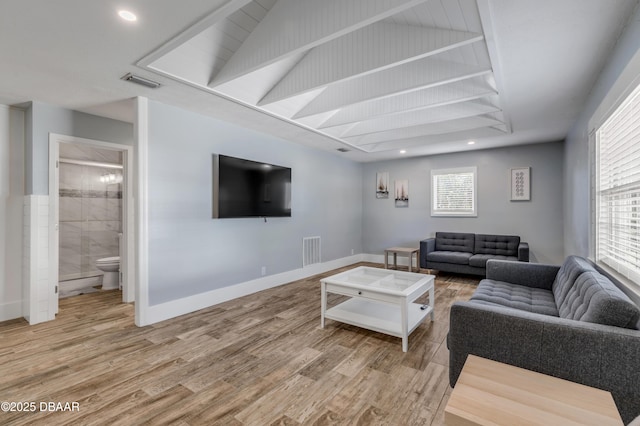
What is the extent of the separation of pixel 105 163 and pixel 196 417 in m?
5.79

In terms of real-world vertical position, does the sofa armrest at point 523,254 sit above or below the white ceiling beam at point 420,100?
below

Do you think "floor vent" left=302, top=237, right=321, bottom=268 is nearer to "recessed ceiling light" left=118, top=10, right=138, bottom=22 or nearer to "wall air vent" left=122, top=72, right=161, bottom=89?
"wall air vent" left=122, top=72, right=161, bottom=89

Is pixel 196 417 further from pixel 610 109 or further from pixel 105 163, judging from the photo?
pixel 105 163

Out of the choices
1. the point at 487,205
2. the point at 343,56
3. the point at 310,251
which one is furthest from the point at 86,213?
the point at 487,205

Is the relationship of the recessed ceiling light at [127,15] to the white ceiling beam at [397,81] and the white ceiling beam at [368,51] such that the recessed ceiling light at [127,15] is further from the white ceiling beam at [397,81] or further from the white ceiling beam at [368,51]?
the white ceiling beam at [397,81]

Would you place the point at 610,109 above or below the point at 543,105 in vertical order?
below

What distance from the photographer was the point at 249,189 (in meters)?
4.30

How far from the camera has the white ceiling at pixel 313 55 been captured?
6.05 feet

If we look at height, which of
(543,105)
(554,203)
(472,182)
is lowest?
(554,203)

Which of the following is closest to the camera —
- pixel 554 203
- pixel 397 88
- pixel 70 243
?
pixel 397 88

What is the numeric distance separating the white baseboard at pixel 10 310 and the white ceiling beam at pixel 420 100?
4.38 metres

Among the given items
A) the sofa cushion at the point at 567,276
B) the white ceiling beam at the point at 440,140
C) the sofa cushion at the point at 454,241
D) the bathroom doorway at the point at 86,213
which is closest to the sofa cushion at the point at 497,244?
the sofa cushion at the point at 454,241

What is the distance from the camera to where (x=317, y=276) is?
Answer: 559cm

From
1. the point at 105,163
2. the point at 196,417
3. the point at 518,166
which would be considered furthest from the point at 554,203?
the point at 105,163
